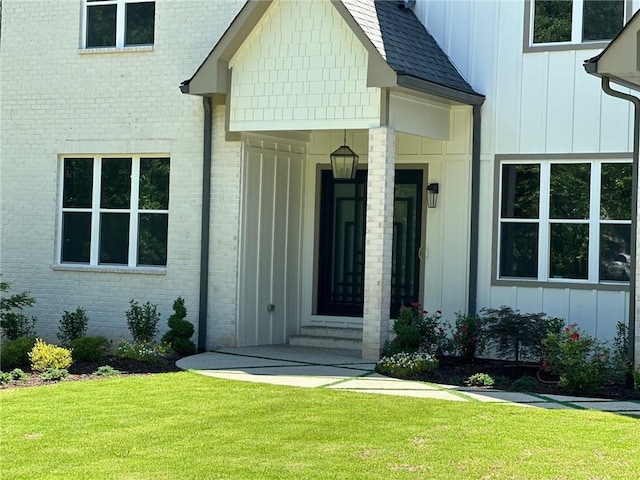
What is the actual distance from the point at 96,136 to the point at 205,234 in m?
2.66

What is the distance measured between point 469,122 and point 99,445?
867 centimetres

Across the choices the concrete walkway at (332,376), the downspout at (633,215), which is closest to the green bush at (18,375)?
the concrete walkway at (332,376)

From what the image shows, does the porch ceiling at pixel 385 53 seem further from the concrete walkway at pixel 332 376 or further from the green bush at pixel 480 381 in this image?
the green bush at pixel 480 381

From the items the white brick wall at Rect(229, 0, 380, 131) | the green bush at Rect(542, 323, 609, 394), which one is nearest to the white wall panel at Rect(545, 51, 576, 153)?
the white brick wall at Rect(229, 0, 380, 131)

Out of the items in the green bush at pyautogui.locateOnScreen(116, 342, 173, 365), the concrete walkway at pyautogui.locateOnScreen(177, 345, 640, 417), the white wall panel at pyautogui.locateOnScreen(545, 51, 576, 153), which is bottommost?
the concrete walkway at pyautogui.locateOnScreen(177, 345, 640, 417)

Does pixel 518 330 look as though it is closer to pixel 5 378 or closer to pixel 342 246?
pixel 342 246

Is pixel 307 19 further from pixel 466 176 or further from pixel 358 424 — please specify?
pixel 358 424

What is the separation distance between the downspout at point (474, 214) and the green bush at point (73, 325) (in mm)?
6080

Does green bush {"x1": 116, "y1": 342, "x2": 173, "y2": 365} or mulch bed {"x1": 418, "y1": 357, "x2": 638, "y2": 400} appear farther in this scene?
green bush {"x1": 116, "y1": 342, "x2": 173, "y2": 365}

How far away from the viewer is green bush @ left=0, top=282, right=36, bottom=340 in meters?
16.8

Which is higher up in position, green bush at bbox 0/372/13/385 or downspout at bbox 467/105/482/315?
downspout at bbox 467/105/482/315

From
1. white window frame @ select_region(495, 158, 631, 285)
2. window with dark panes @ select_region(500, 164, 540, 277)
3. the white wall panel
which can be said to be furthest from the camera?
window with dark panes @ select_region(500, 164, 540, 277)

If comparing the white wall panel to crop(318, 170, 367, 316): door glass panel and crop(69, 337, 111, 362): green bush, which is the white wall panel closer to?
crop(318, 170, 367, 316): door glass panel

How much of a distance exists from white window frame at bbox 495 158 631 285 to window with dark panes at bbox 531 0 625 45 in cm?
178
